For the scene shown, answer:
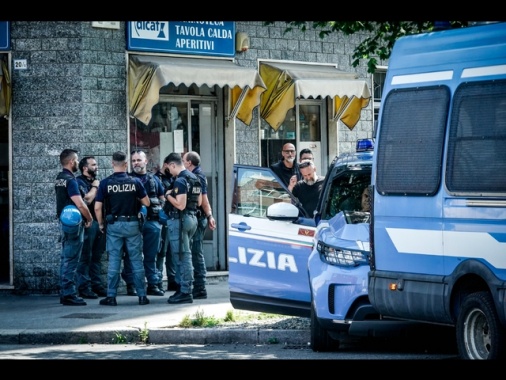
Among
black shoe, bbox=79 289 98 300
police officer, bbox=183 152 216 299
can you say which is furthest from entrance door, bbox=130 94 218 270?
black shoe, bbox=79 289 98 300

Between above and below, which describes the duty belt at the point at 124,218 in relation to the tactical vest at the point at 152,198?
below

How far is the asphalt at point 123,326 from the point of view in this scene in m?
12.5

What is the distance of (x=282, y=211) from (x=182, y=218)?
379 cm

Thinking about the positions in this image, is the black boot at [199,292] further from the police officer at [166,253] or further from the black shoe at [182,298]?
the police officer at [166,253]

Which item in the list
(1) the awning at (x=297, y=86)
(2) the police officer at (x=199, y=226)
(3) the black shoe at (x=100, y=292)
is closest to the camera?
(2) the police officer at (x=199, y=226)

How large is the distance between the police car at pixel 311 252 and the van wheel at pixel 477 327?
4.41ft

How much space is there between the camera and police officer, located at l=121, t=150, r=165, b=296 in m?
15.9

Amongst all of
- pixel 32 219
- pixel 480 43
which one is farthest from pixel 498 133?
pixel 32 219

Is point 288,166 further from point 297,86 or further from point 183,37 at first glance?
point 183,37

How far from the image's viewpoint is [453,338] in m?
11.2

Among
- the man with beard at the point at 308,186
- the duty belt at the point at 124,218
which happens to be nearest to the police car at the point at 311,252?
the man with beard at the point at 308,186

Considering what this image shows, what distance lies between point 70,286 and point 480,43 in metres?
7.96

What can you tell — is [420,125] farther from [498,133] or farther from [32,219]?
[32,219]

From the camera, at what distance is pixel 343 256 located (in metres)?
10.6
